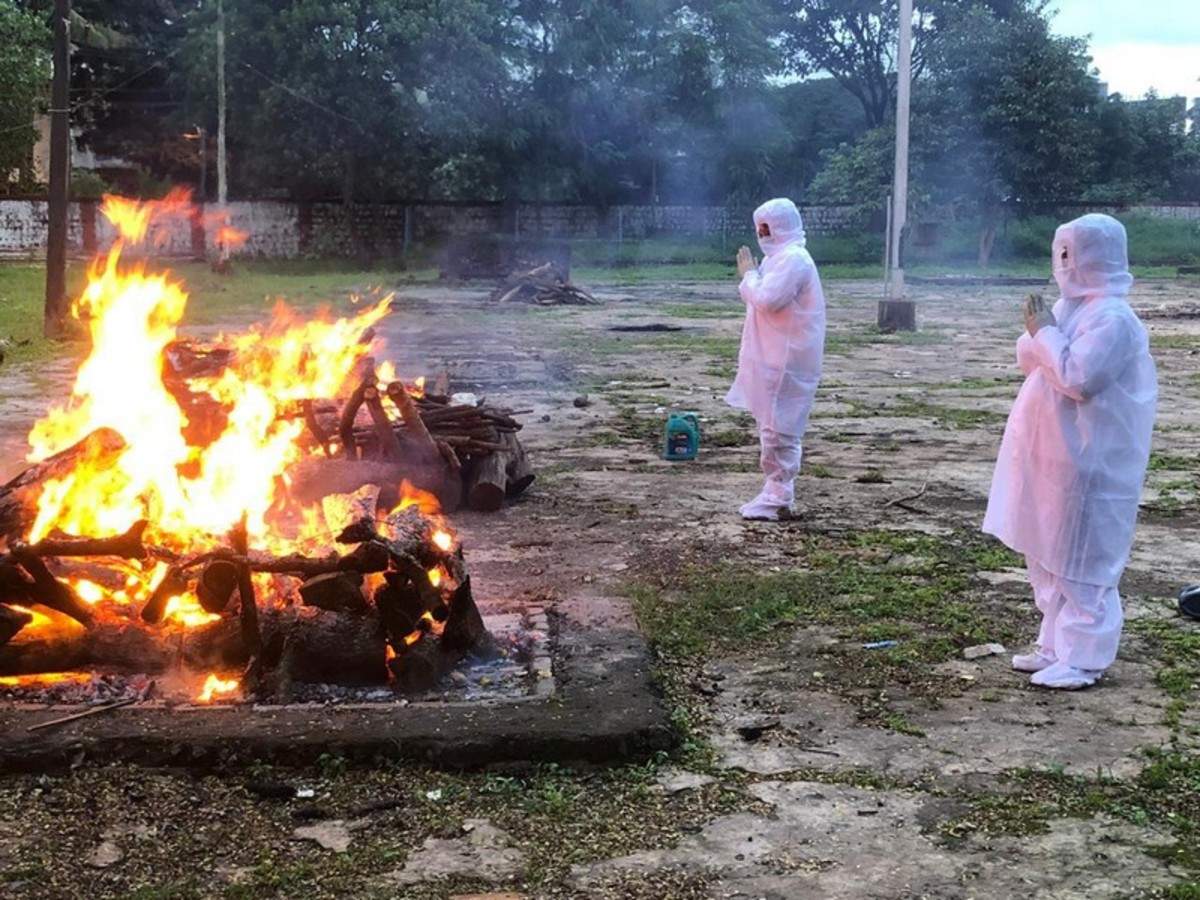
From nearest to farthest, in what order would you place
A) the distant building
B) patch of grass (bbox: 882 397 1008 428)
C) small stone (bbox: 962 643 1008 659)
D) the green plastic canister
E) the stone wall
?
small stone (bbox: 962 643 1008 659) < the green plastic canister < patch of grass (bbox: 882 397 1008 428) < the stone wall < the distant building

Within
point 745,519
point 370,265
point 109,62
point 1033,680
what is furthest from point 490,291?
point 1033,680

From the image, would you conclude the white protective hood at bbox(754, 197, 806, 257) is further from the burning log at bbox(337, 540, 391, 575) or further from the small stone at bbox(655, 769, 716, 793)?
the small stone at bbox(655, 769, 716, 793)

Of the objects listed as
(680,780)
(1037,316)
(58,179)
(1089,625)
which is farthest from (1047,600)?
(58,179)

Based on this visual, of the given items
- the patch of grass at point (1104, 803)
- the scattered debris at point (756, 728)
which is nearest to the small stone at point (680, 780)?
the scattered debris at point (756, 728)

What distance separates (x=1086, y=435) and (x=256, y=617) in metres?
3.19

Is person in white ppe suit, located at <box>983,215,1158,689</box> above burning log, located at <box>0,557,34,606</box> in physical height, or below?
above

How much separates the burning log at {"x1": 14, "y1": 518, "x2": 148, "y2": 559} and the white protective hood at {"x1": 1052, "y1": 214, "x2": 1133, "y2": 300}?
3655 millimetres

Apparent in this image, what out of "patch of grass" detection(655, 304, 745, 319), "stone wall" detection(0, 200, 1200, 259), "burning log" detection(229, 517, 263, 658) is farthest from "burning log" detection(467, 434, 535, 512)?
"stone wall" detection(0, 200, 1200, 259)

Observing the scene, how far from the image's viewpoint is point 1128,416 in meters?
5.02

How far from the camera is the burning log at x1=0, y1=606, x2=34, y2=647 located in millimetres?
4777

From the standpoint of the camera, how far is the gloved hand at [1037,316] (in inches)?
201

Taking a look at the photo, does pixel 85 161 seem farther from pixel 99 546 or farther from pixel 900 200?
pixel 99 546

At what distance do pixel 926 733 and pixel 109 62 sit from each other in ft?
138

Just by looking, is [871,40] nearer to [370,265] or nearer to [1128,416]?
[370,265]
